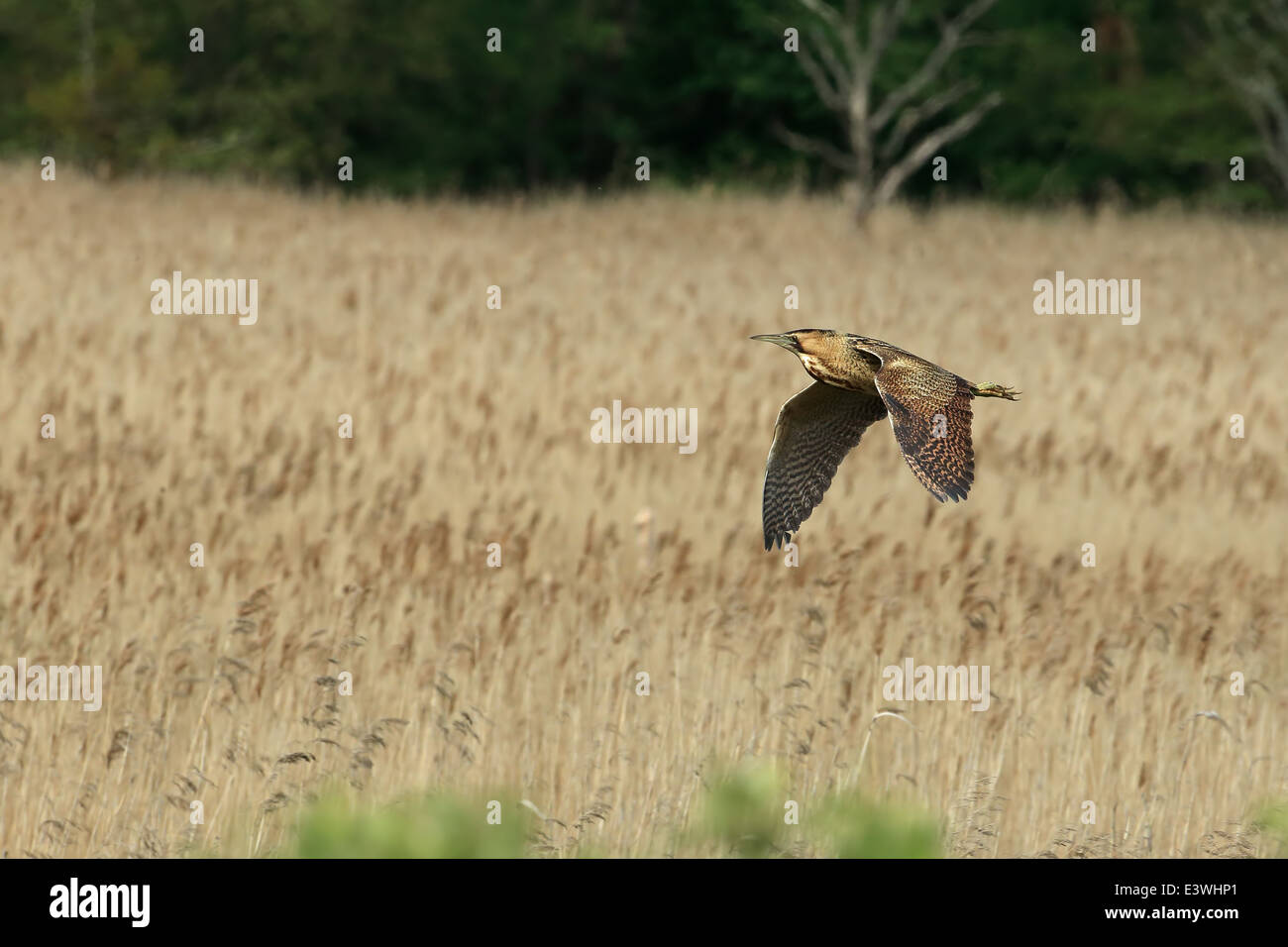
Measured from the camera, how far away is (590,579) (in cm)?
707

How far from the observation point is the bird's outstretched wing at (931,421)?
8.60ft

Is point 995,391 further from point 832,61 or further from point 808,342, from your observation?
point 832,61

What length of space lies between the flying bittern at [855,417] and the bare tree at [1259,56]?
2304 centimetres

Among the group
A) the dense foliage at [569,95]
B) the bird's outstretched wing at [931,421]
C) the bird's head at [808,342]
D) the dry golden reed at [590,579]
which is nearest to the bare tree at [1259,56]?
the dense foliage at [569,95]

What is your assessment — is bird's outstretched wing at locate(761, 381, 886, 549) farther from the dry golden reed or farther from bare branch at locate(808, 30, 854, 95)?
bare branch at locate(808, 30, 854, 95)

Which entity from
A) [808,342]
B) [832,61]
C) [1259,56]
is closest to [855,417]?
[808,342]

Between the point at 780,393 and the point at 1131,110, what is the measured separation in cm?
2069

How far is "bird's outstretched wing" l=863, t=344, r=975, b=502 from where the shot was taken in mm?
2621

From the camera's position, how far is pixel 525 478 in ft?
27.8

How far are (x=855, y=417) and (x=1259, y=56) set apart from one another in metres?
26.1

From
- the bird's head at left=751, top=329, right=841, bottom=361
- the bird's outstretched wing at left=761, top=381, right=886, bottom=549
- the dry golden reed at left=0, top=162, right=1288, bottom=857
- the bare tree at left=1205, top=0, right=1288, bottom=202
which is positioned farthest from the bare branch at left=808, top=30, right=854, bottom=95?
the bird's head at left=751, top=329, right=841, bottom=361

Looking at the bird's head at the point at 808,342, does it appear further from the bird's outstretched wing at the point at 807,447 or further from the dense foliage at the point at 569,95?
the dense foliage at the point at 569,95

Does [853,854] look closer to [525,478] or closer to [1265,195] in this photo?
[525,478]
